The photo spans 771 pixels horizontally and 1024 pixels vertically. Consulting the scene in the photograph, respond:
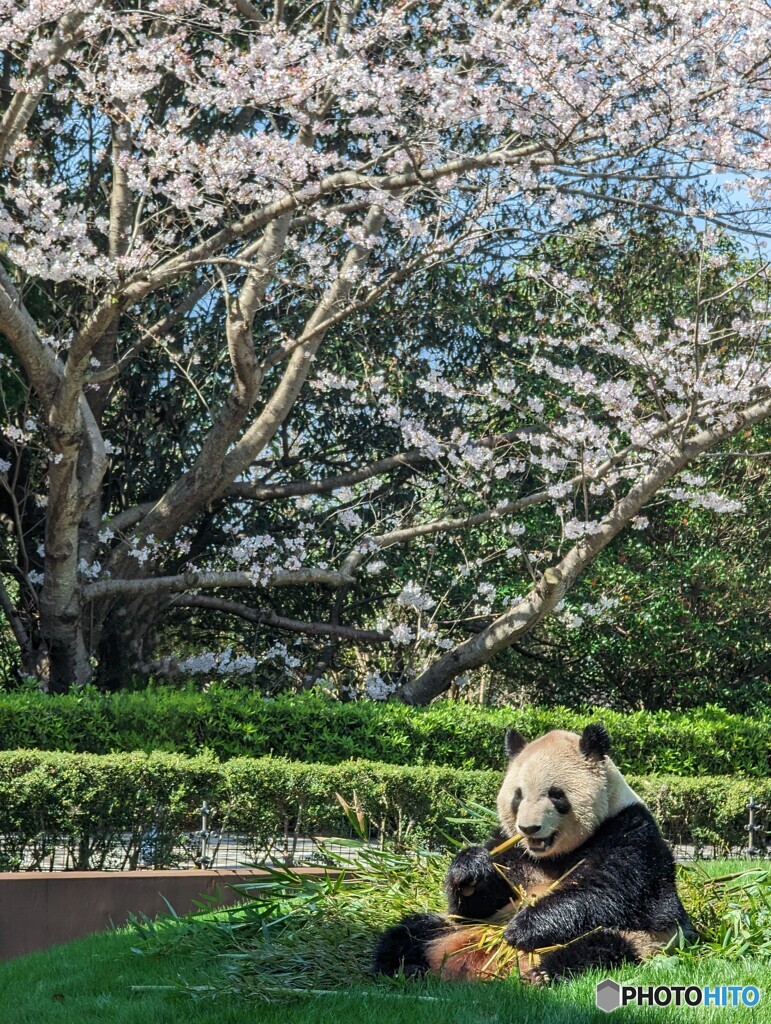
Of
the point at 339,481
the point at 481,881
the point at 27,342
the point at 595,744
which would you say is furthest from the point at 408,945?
the point at 339,481

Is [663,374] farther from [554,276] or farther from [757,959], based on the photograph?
[757,959]

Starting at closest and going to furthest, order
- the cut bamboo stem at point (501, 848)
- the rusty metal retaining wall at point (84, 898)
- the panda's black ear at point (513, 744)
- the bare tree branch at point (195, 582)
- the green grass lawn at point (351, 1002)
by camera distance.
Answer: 1. the green grass lawn at point (351, 1002)
2. the cut bamboo stem at point (501, 848)
3. the panda's black ear at point (513, 744)
4. the rusty metal retaining wall at point (84, 898)
5. the bare tree branch at point (195, 582)

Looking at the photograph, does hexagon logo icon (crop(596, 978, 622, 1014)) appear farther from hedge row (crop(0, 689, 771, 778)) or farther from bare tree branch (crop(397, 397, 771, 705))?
bare tree branch (crop(397, 397, 771, 705))

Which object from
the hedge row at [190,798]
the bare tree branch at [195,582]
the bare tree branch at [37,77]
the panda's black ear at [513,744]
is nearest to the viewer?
the panda's black ear at [513,744]

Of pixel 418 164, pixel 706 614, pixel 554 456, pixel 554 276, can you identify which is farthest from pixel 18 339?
pixel 706 614

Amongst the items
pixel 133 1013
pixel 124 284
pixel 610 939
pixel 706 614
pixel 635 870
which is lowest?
pixel 133 1013

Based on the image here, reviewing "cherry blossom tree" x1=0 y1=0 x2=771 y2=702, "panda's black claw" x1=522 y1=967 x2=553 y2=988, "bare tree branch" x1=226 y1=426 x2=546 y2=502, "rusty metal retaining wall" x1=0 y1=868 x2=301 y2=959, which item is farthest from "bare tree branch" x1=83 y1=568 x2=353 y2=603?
→ "panda's black claw" x1=522 y1=967 x2=553 y2=988

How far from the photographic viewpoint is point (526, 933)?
3.22 meters

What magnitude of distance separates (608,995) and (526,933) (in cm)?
31

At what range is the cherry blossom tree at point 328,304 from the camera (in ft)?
28.1

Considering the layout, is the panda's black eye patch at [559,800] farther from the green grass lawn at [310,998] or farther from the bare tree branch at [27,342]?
the bare tree branch at [27,342]

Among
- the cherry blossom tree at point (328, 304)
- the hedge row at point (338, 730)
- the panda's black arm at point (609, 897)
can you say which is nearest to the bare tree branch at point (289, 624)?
the cherry blossom tree at point (328, 304)

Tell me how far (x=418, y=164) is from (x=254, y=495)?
4428 mm

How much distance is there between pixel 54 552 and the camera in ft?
31.4
